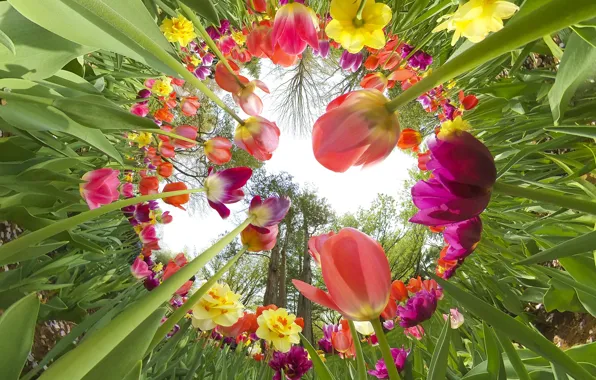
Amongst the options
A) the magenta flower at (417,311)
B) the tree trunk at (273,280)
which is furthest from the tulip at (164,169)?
the tree trunk at (273,280)

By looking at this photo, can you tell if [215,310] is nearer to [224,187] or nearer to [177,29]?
[224,187]

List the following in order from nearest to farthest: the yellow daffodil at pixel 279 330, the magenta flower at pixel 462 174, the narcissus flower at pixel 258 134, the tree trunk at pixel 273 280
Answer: the magenta flower at pixel 462 174, the narcissus flower at pixel 258 134, the yellow daffodil at pixel 279 330, the tree trunk at pixel 273 280

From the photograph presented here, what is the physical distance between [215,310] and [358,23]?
1.28 feet

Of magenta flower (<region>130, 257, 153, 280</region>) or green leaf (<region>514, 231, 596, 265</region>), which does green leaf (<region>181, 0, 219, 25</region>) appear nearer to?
green leaf (<region>514, 231, 596, 265</region>)

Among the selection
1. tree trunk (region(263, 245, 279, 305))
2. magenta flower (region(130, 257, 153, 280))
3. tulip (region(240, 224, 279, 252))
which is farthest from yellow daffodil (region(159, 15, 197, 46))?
tree trunk (region(263, 245, 279, 305))

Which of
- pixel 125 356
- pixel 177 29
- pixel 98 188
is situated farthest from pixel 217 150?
pixel 177 29

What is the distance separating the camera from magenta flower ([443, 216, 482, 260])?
0.86 feet

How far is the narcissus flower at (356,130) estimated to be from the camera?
182mm

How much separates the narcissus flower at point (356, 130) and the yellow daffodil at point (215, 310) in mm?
366

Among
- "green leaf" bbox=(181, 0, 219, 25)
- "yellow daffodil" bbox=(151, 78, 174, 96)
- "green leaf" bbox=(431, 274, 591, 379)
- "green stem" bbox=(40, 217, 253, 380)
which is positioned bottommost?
"green stem" bbox=(40, 217, 253, 380)

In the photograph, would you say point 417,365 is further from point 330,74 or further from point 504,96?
point 330,74

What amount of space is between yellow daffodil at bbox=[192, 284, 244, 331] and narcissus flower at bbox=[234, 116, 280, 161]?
7.9 inches

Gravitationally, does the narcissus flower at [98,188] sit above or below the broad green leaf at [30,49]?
above

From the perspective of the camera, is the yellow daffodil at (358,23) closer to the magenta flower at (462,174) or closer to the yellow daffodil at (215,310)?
the magenta flower at (462,174)
